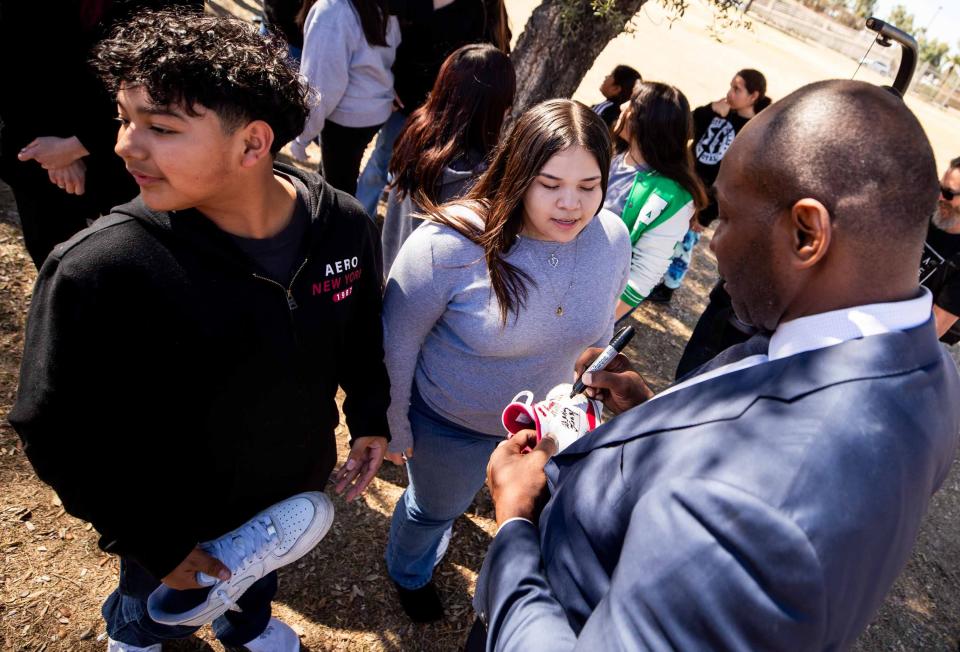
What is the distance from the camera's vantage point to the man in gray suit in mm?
936

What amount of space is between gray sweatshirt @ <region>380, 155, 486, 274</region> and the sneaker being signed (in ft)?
3.43

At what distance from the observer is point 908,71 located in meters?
4.18

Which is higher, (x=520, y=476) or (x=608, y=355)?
(x=608, y=355)

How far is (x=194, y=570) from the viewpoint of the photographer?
5.81 feet

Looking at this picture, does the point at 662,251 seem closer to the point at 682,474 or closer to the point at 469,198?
the point at 469,198

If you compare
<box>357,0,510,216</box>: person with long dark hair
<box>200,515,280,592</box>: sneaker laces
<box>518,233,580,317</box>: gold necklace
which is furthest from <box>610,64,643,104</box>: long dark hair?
<box>200,515,280,592</box>: sneaker laces

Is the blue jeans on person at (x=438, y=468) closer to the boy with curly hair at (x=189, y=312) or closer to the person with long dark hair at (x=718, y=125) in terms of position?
the boy with curly hair at (x=189, y=312)

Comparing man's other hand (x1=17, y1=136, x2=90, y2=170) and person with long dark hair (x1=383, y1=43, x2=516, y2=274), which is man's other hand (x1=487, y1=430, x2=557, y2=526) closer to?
person with long dark hair (x1=383, y1=43, x2=516, y2=274)

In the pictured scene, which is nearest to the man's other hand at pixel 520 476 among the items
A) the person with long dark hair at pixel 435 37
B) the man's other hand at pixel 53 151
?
the man's other hand at pixel 53 151

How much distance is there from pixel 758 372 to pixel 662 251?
253 centimetres

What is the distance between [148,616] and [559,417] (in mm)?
1578

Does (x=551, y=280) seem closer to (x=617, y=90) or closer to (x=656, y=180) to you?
(x=656, y=180)

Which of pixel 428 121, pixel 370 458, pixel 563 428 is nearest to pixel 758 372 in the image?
pixel 563 428

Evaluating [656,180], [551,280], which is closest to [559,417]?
[551,280]
